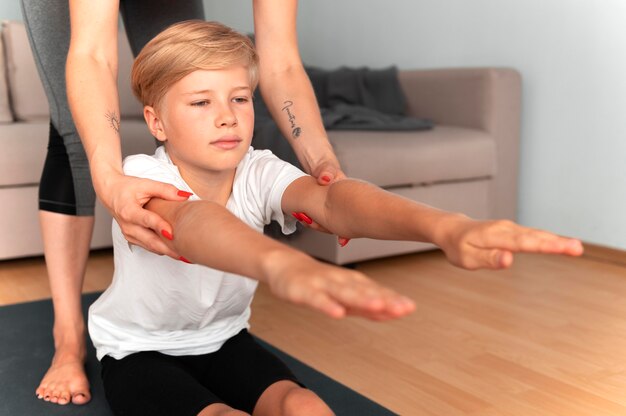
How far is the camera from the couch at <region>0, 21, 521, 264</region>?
8.46ft

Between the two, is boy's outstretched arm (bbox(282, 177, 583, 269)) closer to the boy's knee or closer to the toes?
the boy's knee

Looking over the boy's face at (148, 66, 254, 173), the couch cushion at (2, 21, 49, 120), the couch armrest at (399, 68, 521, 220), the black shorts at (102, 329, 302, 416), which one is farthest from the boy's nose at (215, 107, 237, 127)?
the couch cushion at (2, 21, 49, 120)

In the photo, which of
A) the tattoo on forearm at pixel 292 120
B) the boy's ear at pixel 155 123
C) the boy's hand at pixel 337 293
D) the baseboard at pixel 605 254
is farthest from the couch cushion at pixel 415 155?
the boy's hand at pixel 337 293

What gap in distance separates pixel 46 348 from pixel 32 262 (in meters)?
1.05

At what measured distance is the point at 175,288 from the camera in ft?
3.95

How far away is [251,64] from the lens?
3.87 feet

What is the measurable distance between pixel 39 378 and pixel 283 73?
77 cm

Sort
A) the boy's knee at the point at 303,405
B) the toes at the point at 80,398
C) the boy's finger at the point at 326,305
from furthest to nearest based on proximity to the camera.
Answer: the toes at the point at 80,398 < the boy's knee at the point at 303,405 < the boy's finger at the point at 326,305

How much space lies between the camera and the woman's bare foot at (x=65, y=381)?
1.44m

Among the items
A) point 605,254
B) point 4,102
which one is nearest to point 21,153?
Result: point 4,102

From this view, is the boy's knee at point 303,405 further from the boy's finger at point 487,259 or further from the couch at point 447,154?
the couch at point 447,154

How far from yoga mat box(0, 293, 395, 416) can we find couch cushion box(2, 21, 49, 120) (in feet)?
4.10

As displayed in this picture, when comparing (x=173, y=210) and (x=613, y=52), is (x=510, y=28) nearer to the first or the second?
(x=613, y=52)

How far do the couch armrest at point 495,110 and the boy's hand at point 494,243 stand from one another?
211 centimetres
